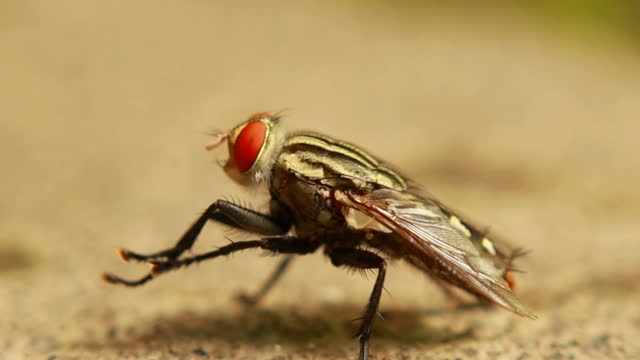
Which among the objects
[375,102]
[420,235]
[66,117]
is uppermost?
[375,102]

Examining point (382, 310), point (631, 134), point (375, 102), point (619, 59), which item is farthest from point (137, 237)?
point (619, 59)

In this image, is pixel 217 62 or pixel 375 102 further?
pixel 217 62

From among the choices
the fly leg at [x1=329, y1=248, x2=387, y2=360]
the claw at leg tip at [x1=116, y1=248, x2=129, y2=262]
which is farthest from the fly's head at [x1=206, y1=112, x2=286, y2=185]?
the claw at leg tip at [x1=116, y1=248, x2=129, y2=262]

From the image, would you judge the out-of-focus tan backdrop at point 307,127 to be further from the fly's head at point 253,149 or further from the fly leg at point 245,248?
the fly leg at point 245,248

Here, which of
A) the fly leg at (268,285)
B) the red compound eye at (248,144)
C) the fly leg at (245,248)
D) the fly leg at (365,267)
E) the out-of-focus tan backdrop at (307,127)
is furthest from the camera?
the fly leg at (268,285)

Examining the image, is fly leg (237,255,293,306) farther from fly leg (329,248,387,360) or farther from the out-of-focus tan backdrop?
fly leg (329,248,387,360)

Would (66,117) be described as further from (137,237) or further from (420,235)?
(420,235)

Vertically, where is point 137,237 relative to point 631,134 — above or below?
below

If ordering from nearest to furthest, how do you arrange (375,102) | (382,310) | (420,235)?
(420,235) → (382,310) → (375,102)

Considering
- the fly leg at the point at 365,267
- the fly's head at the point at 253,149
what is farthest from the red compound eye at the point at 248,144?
the fly leg at the point at 365,267
